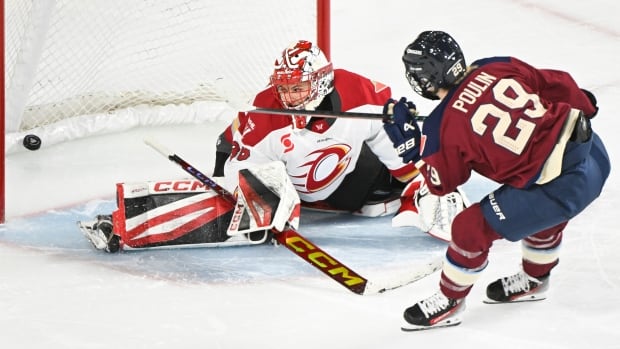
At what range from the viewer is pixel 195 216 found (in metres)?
3.71

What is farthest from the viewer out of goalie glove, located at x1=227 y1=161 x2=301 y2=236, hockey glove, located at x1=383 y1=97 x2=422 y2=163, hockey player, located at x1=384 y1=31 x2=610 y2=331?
goalie glove, located at x1=227 y1=161 x2=301 y2=236

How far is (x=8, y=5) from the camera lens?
4.45 m

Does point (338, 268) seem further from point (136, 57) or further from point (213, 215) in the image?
point (136, 57)

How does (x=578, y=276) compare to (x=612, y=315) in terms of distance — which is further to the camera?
(x=578, y=276)

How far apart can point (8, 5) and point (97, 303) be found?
5.16 feet

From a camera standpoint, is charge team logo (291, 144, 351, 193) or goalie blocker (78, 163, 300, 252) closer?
goalie blocker (78, 163, 300, 252)

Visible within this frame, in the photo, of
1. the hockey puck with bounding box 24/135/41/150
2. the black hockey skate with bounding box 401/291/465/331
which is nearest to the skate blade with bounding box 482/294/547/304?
the black hockey skate with bounding box 401/291/465/331

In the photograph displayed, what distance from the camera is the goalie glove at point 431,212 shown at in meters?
3.68

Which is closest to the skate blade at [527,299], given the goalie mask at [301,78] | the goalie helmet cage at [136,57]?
the goalie mask at [301,78]

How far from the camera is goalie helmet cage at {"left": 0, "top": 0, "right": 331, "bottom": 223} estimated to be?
14.7ft

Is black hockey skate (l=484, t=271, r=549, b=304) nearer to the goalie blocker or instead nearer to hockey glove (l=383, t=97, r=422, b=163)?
hockey glove (l=383, t=97, r=422, b=163)

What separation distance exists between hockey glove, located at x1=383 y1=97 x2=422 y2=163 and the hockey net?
159cm

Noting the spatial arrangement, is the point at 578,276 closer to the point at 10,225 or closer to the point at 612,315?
the point at 612,315

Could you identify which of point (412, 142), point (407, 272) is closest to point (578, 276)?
point (407, 272)
